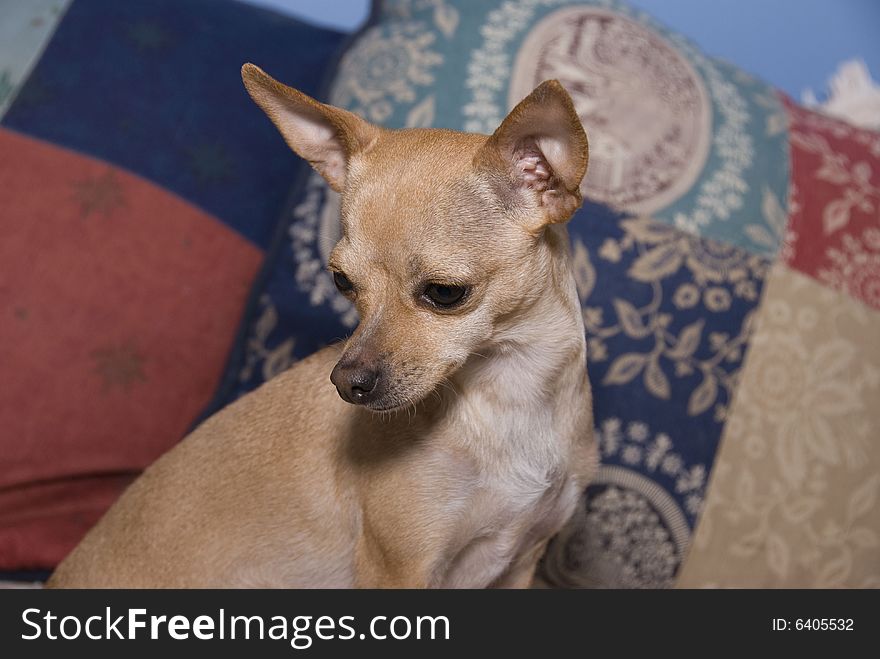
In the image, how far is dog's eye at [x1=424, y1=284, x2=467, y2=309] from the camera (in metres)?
1.50

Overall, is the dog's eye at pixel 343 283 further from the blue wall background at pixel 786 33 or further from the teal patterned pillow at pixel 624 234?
the blue wall background at pixel 786 33

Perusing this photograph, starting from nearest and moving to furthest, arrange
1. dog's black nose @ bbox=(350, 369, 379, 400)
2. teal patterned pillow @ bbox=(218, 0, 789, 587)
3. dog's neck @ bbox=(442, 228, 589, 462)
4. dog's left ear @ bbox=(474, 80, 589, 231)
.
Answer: dog's left ear @ bbox=(474, 80, 589, 231), dog's black nose @ bbox=(350, 369, 379, 400), dog's neck @ bbox=(442, 228, 589, 462), teal patterned pillow @ bbox=(218, 0, 789, 587)

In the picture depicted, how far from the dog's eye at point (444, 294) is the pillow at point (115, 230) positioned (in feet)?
3.78

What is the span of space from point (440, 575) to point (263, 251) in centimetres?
112

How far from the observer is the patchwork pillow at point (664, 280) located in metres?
2.32

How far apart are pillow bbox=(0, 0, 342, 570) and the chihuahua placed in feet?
1.44

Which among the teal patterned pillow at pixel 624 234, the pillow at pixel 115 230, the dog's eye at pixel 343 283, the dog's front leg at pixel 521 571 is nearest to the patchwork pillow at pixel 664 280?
the teal patterned pillow at pixel 624 234

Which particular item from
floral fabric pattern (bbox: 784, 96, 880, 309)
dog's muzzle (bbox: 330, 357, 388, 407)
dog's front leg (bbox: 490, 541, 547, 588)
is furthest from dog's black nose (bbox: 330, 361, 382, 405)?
floral fabric pattern (bbox: 784, 96, 880, 309)

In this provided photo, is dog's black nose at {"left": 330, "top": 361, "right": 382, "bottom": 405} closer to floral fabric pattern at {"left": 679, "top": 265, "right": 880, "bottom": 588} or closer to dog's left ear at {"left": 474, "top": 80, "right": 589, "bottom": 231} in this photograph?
dog's left ear at {"left": 474, "top": 80, "right": 589, "bottom": 231}

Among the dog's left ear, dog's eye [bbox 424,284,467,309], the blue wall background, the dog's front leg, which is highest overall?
the blue wall background

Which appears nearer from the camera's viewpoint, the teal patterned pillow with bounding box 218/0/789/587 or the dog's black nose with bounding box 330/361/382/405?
the dog's black nose with bounding box 330/361/382/405

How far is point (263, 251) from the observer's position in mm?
2586

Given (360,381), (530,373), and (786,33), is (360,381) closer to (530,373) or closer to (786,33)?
(530,373)
